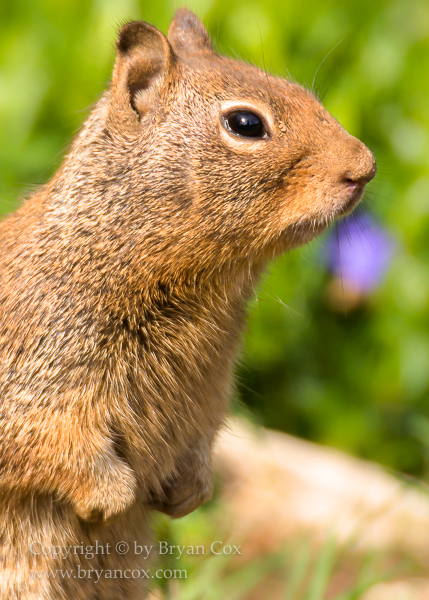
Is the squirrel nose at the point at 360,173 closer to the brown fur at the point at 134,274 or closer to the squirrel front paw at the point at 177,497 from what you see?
the brown fur at the point at 134,274

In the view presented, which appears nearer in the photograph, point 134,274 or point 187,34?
point 134,274

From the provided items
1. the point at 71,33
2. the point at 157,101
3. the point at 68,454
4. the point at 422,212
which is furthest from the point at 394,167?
the point at 68,454

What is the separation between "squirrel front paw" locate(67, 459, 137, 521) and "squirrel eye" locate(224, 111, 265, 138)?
1.05m

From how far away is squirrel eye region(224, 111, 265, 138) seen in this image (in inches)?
97.9

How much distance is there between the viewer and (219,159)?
2.50 meters

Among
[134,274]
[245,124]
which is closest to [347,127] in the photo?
[245,124]

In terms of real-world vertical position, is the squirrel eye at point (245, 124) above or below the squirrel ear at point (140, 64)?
below

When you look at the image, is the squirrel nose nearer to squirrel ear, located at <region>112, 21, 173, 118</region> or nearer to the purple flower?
squirrel ear, located at <region>112, 21, 173, 118</region>

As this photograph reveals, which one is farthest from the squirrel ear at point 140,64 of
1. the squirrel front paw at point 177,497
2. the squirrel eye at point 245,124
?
the squirrel front paw at point 177,497

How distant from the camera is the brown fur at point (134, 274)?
2.38 metres

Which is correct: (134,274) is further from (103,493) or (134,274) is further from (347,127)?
(347,127)

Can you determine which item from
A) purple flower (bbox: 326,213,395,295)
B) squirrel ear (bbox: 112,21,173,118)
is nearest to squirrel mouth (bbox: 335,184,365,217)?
squirrel ear (bbox: 112,21,173,118)

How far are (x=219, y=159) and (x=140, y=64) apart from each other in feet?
1.24

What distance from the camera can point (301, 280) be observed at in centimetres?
507
